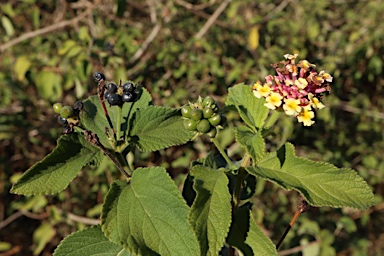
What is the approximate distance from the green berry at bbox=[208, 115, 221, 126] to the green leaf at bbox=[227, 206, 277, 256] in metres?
0.22

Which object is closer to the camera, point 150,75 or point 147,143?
point 147,143

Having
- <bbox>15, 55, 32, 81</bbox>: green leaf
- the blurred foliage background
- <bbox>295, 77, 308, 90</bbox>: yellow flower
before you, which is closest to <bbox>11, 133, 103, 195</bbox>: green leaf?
<bbox>295, 77, 308, 90</bbox>: yellow flower

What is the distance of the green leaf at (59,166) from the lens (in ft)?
2.63

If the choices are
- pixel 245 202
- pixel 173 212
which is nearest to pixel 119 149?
pixel 173 212

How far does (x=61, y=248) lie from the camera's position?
875mm

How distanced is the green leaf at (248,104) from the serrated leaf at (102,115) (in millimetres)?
201

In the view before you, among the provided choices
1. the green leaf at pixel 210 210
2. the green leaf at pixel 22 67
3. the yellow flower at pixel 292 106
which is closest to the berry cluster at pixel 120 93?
the green leaf at pixel 210 210

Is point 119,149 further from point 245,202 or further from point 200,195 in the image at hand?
point 245,202

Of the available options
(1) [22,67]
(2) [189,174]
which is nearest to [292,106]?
(2) [189,174]

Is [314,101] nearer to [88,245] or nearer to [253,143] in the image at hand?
[253,143]

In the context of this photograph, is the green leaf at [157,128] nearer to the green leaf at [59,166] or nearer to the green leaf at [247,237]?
the green leaf at [59,166]

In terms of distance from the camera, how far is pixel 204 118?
0.88 m

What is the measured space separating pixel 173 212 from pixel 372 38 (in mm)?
2856

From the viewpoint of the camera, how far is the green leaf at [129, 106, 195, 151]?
922mm
